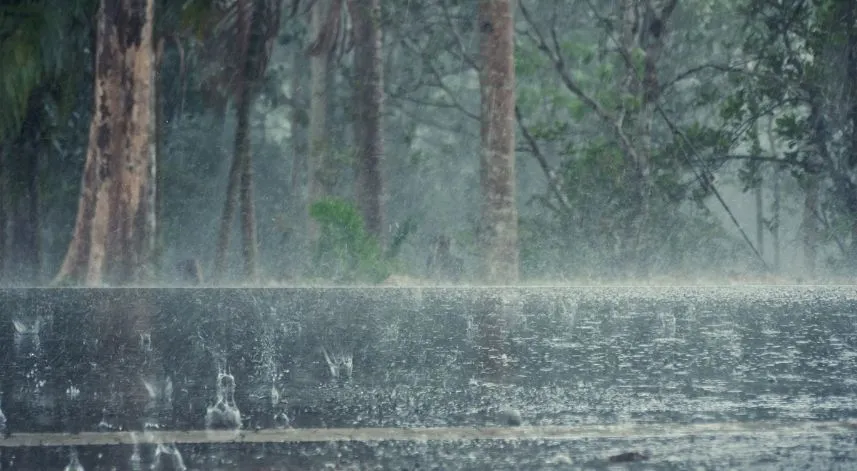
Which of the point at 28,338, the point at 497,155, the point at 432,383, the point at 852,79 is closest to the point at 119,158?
the point at 497,155

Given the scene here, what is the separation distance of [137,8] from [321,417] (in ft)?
51.0

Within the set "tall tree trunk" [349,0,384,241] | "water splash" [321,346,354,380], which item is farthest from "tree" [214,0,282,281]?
"water splash" [321,346,354,380]

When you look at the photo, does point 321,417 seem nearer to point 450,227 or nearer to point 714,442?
point 714,442

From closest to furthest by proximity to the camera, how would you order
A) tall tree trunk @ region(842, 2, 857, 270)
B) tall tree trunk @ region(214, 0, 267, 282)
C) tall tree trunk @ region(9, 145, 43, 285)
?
tall tree trunk @ region(214, 0, 267, 282) → tall tree trunk @ region(842, 2, 857, 270) → tall tree trunk @ region(9, 145, 43, 285)

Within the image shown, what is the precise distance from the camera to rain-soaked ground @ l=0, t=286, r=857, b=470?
4.29m

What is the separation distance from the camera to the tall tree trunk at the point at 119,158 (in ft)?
64.9

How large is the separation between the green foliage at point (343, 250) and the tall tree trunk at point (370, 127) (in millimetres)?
7473

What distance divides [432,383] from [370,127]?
857 inches

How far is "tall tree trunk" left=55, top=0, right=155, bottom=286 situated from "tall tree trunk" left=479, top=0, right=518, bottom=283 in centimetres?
477

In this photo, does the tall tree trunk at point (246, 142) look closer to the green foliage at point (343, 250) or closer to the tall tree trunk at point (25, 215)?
the tall tree trunk at point (25, 215)

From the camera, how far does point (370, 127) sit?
27734 millimetres

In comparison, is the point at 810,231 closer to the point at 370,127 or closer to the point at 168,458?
the point at 370,127

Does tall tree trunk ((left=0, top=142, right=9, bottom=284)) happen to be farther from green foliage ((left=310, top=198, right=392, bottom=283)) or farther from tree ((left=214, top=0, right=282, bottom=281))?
green foliage ((left=310, top=198, right=392, bottom=283))

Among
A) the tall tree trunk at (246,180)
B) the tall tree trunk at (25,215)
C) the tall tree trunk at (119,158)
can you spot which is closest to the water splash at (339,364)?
the tall tree trunk at (119,158)
